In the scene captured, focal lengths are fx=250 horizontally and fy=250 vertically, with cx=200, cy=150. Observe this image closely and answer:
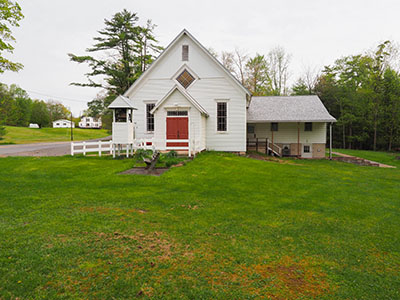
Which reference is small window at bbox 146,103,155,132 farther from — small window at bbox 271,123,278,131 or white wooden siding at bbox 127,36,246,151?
small window at bbox 271,123,278,131

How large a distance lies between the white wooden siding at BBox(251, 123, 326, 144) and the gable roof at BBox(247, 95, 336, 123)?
40.3 inches

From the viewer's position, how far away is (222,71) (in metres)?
17.6

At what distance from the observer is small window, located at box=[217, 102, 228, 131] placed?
17906mm

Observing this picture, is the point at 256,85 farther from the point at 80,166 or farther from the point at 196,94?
the point at 80,166

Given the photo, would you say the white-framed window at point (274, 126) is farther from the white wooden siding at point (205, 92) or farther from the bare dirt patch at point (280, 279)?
the bare dirt patch at point (280, 279)

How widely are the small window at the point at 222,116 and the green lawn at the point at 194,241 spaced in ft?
31.0

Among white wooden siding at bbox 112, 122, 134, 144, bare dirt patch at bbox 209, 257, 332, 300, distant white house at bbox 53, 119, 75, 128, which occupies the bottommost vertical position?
bare dirt patch at bbox 209, 257, 332, 300

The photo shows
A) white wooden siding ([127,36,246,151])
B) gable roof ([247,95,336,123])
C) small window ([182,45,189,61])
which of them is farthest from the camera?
gable roof ([247,95,336,123])

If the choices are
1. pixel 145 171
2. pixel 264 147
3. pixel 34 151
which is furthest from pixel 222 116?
pixel 34 151

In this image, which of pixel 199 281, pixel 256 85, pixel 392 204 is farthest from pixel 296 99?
pixel 199 281

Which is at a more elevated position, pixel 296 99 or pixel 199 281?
pixel 296 99

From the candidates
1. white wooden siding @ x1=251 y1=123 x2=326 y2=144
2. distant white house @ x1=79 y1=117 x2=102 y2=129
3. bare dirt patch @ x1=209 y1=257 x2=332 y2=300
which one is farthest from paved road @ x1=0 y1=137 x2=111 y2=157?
distant white house @ x1=79 y1=117 x2=102 y2=129

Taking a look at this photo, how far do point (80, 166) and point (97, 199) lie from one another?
18.5 feet

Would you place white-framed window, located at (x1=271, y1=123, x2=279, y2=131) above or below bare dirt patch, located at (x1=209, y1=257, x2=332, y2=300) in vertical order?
above
